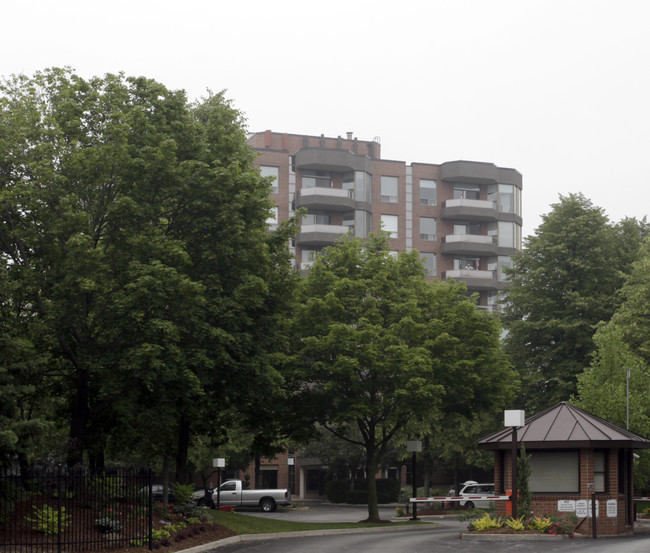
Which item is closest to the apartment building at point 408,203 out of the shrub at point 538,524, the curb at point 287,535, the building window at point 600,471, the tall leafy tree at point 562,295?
the tall leafy tree at point 562,295

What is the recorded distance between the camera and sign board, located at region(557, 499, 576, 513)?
2972 centimetres

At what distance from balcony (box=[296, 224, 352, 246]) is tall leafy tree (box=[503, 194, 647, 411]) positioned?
29.4 metres

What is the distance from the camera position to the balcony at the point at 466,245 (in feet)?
293

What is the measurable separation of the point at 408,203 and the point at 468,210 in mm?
5604

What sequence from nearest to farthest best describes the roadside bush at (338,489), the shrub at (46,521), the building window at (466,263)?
1. the shrub at (46,521)
2. the roadside bush at (338,489)
3. the building window at (466,263)

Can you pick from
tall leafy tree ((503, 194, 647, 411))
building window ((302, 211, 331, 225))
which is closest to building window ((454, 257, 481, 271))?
building window ((302, 211, 331, 225))

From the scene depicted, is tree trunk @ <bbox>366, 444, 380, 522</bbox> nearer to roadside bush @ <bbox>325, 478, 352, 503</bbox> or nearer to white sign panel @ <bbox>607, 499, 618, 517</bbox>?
white sign panel @ <bbox>607, 499, 618, 517</bbox>

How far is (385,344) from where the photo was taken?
39.4m

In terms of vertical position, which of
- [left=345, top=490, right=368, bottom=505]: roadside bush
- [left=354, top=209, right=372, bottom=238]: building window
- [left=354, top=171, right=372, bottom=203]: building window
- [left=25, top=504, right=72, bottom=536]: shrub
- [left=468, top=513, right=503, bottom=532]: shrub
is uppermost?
[left=354, top=171, right=372, bottom=203]: building window

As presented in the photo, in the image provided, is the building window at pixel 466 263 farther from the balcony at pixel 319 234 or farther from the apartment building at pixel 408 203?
the balcony at pixel 319 234

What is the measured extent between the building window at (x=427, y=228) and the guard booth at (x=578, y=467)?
194 ft

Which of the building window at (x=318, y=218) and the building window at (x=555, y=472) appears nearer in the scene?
the building window at (x=555, y=472)

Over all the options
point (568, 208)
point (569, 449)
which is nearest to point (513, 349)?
point (568, 208)

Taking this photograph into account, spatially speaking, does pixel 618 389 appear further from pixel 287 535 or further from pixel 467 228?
pixel 467 228
